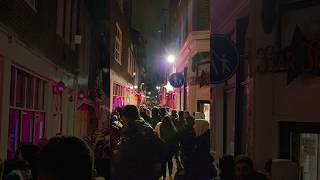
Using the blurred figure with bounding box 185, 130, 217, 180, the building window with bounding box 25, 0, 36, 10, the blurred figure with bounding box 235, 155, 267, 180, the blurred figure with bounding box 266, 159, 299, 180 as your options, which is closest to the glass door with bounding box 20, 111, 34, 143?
the building window with bounding box 25, 0, 36, 10

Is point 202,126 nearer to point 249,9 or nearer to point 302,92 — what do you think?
point 249,9

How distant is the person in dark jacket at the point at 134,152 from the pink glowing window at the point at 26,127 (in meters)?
5.28

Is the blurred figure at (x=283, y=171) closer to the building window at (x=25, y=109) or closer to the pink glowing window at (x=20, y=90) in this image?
the building window at (x=25, y=109)

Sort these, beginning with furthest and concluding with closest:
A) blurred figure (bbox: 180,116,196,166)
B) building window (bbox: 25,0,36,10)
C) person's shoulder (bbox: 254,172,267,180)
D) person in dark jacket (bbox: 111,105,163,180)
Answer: building window (bbox: 25,0,36,10), blurred figure (bbox: 180,116,196,166), person in dark jacket (bbox: 111,105,163,180), person's shoulder (bbox: 254,172,267,180)

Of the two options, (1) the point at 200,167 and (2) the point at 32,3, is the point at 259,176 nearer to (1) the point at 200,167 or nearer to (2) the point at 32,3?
(1) the point at 200,167

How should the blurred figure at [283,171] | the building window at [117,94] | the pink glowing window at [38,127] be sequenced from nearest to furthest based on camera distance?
the blurred figure at [283,171]
the pink glowing window at [38,127]
the building window at [117,94]

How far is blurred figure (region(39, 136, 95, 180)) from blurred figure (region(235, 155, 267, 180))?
4014mm

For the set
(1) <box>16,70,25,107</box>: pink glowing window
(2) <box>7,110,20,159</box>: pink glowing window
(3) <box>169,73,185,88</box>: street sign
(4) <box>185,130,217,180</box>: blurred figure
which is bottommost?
(4) <box>185,130,217,180</box>: blurred figure

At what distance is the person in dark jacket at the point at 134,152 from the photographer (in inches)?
264

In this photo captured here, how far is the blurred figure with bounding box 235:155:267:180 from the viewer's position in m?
6.13

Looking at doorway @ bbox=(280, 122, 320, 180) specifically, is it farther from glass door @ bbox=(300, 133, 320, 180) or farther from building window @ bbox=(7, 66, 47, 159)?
building window @ bbox=(7, 66, 47, 159)

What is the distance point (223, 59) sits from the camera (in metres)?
9.97

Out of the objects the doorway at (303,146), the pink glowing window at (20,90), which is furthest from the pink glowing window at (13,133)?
the doorway at (303,146)

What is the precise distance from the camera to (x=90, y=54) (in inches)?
989
